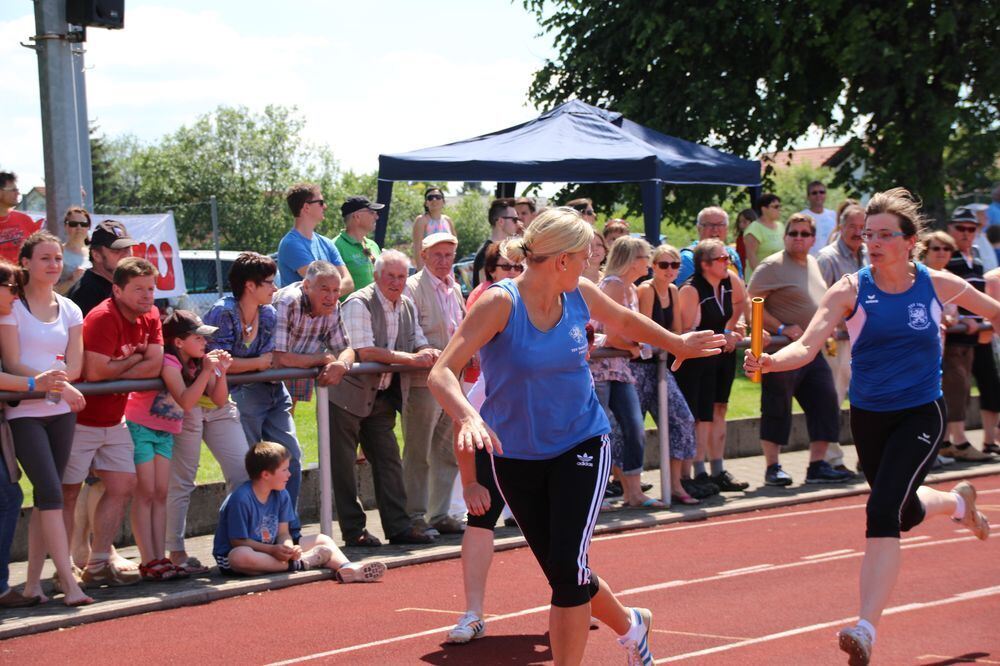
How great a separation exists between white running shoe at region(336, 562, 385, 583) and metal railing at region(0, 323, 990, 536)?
54cm

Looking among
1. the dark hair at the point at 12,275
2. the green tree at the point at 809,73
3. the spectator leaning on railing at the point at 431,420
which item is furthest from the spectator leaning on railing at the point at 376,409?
the green tree at the point at 809,73

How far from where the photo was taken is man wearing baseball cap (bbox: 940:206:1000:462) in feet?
45.5

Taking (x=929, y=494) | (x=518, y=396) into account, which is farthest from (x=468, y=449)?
(x=929, y=494)

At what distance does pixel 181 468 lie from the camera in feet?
29.0

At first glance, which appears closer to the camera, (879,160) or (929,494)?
(929,494)

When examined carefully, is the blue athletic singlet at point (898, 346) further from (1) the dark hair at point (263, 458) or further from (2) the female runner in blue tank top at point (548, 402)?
(1) the dark hair at point (263, 458)

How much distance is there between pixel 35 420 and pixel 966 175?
76.0ft

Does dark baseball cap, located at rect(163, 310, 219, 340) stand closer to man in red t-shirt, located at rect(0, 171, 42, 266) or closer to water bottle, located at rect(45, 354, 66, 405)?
water bottle, located at rect(45, 354, 66, 405)

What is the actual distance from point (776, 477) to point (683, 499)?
128 cm

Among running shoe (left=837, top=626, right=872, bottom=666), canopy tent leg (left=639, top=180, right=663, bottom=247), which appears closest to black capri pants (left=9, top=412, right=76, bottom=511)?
running shoe (left=837, top=626, right=872, bottom=666)

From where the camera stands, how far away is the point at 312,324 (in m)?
9.42

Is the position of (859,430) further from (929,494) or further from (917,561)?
(917,561)

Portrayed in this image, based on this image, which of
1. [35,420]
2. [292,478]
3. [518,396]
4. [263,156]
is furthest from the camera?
[263,156]

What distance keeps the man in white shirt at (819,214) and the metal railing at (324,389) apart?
16.6 feet
